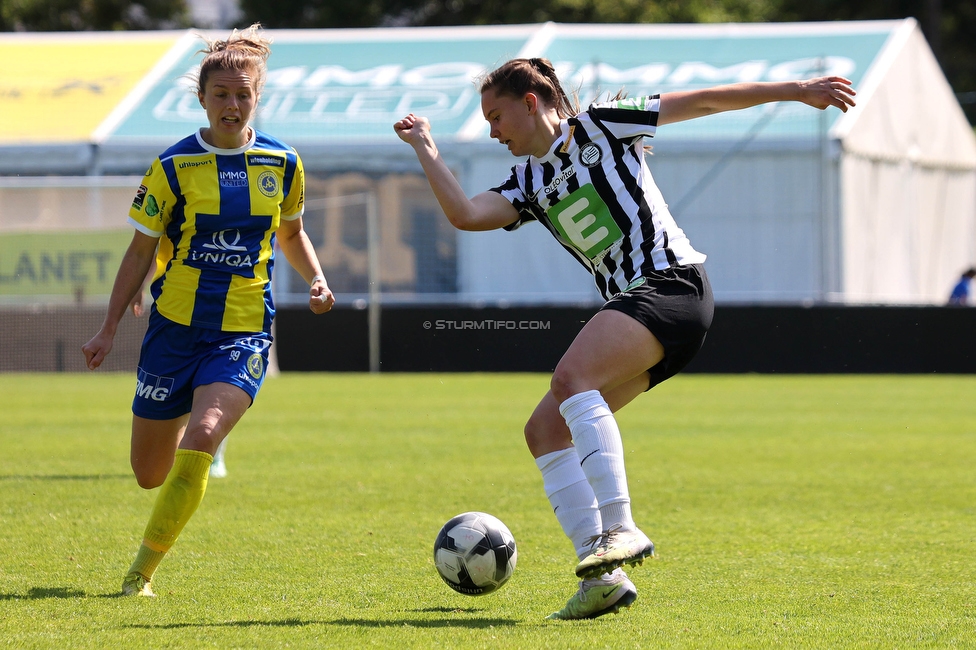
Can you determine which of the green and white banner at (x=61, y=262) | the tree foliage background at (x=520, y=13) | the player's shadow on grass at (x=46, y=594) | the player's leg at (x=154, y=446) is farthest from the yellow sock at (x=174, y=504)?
the tree foliage background at (x=520, y=13)

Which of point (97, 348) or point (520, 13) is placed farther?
point (520, 13)

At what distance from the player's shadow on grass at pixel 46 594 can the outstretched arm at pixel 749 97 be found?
272 centimetres

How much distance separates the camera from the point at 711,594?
15.0ft

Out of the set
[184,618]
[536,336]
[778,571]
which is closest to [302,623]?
[184,618]

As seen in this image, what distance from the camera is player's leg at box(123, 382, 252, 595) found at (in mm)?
4496

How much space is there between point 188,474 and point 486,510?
250cm

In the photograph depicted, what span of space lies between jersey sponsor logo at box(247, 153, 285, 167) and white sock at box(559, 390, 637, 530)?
5.21 feet

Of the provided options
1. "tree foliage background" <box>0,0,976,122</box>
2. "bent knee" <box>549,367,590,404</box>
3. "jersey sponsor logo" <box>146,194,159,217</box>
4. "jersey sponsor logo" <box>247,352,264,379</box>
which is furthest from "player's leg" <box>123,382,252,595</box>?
"tree foliage background" <box>0,0,976,122</box>

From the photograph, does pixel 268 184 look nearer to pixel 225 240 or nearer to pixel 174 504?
pixel 225 240

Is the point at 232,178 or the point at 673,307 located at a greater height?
the point at 232,178

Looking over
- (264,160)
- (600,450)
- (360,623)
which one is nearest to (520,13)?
(264,160)

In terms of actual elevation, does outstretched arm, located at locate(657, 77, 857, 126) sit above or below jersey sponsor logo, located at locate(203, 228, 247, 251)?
above

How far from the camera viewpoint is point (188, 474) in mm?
4516

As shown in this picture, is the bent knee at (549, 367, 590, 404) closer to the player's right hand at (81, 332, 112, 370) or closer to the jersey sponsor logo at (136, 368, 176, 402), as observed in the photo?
the jersey sponsor logo at (136, 368, 176, 402)
